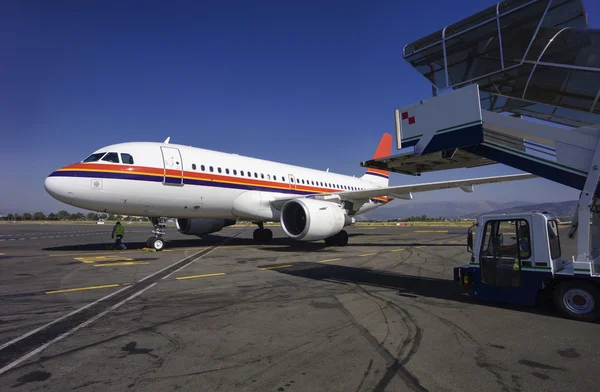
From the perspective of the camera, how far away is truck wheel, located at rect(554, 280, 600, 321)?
16.5 feet

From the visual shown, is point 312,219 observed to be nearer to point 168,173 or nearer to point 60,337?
point 168,173

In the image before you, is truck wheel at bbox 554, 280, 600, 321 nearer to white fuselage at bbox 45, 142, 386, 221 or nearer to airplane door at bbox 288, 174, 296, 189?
white fuselage at bbox 45, 142, 386, 221

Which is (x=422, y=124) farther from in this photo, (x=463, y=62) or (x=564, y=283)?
(x=564, y=283)

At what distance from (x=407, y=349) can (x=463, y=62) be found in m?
5.51

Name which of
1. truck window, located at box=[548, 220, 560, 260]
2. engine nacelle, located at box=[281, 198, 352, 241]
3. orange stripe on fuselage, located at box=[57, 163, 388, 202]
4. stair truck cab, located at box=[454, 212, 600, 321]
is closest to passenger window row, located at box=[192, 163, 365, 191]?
orange stripe on fuselage, located at box=[57, 163, 388, 202]

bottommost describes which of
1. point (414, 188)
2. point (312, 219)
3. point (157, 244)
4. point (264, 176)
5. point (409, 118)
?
point (157, 244)

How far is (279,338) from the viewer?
4414 millimetres

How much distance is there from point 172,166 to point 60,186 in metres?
3.80

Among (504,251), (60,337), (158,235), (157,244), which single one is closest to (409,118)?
(504,251)

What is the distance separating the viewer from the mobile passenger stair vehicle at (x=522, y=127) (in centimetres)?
536

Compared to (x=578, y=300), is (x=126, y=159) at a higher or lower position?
higher

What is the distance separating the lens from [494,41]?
611 centimetres

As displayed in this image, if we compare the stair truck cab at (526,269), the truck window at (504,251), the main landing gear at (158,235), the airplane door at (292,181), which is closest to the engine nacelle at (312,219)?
the airplane door at (292,181)

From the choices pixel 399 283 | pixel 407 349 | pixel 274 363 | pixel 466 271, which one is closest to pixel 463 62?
pixel 466 271
